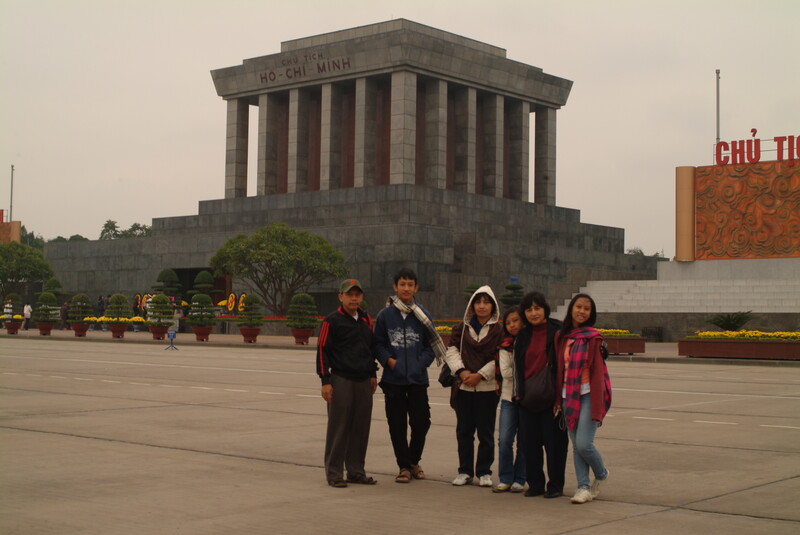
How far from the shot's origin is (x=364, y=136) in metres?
53.2

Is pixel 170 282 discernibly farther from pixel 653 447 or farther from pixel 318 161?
pixel 653 447

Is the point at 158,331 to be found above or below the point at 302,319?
below

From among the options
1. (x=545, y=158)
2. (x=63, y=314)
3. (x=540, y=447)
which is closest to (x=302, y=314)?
(x=63, y=314)

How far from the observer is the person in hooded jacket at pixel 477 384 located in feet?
29.8

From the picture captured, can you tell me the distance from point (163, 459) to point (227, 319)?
125 ft

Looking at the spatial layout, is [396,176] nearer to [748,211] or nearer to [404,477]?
[748,211]

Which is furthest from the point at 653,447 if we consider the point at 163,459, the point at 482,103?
the point at 482,103

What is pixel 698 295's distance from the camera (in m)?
44.2

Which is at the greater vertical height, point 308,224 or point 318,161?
point 318,161

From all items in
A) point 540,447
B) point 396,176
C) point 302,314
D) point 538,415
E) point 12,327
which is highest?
point 396,176

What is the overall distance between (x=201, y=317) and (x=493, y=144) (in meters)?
22.1

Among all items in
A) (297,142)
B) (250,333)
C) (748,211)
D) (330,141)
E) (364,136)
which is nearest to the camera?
(250,333)

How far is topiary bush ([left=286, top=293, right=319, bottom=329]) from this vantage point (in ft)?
129

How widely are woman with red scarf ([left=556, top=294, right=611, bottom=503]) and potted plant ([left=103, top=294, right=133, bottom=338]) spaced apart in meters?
38.1
